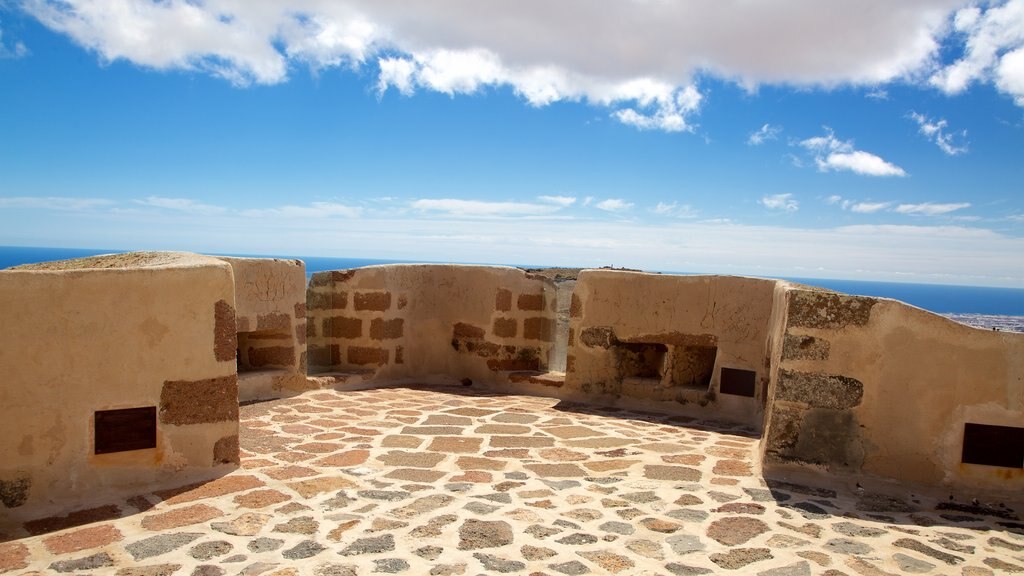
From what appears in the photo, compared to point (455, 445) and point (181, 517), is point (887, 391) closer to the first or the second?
point (455, 445)

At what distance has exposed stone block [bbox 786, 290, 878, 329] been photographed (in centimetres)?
461

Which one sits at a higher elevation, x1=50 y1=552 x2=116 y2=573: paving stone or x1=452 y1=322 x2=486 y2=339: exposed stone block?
x1=452 y1=322 x2=486 y2=339: exposed stone block

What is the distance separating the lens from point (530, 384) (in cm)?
786

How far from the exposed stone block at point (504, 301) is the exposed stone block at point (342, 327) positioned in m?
1.61

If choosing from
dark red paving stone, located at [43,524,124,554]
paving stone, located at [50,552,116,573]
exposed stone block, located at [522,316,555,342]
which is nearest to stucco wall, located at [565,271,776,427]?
exposed stone block, located at [522,316,555,342]

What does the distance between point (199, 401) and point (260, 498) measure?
74 cm

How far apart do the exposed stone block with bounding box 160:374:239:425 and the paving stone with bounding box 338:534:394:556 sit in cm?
147

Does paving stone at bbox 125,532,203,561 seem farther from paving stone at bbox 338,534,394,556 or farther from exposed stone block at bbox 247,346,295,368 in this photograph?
exposed stone block at bbox 247,346,295,368

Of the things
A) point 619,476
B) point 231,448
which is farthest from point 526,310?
point 231,448

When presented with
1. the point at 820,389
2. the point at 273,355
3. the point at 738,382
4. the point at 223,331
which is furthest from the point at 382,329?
the point at 820,389

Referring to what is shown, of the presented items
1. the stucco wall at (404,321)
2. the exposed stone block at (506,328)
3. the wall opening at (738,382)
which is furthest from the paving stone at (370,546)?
the exposed stone block at (506,328)

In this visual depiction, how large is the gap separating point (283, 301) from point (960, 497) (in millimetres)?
5936

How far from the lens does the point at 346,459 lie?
4941mm

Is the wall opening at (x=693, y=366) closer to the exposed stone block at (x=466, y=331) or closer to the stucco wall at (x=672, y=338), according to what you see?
the stucco wall at (x=672, y=338)
